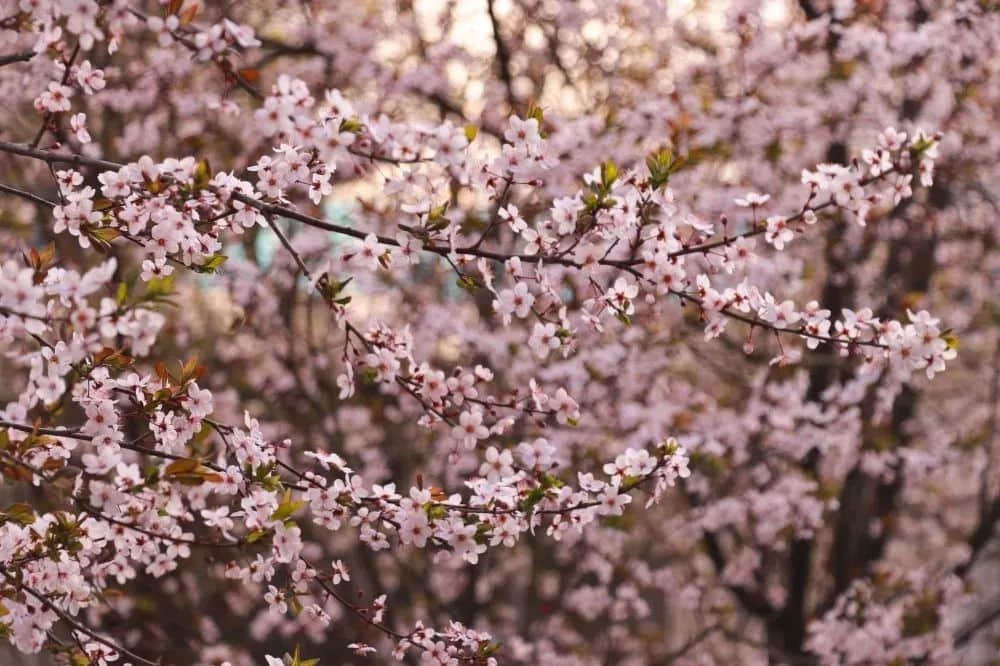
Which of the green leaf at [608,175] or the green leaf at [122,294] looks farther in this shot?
the green leaf at [608,175]

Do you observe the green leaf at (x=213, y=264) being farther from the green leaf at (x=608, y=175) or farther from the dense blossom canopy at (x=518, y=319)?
the green leaf at (x=608, y=175)

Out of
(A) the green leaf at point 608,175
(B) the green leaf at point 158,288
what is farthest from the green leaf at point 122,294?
(A) the green leaf at point 608,175

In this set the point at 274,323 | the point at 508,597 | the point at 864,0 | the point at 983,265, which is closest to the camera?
the point at 864,0

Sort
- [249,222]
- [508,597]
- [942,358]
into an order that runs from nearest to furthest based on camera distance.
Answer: [249,222]
[942,358]
[508,597]

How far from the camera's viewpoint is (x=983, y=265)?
890cm

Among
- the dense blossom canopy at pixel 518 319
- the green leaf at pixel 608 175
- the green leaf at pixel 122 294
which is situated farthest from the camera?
the dense blossom canopy at pixel 518 319

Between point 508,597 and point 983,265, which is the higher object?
point 983,265

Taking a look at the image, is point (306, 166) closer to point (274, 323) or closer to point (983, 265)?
point (274, 323)

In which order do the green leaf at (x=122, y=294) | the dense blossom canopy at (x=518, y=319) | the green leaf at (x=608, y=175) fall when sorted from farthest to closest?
the dense blossom canopy at (x=518, y=319) < the green leaf at (x=608, y=175) < the green leaf at (x=122, y=294)

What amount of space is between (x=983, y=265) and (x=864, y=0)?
11.7 ft

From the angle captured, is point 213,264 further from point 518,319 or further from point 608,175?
point 518,319

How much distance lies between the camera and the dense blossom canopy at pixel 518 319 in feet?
9.84

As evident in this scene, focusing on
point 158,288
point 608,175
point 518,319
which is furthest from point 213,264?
point 518,319

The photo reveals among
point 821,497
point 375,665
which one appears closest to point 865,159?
point 821,497
